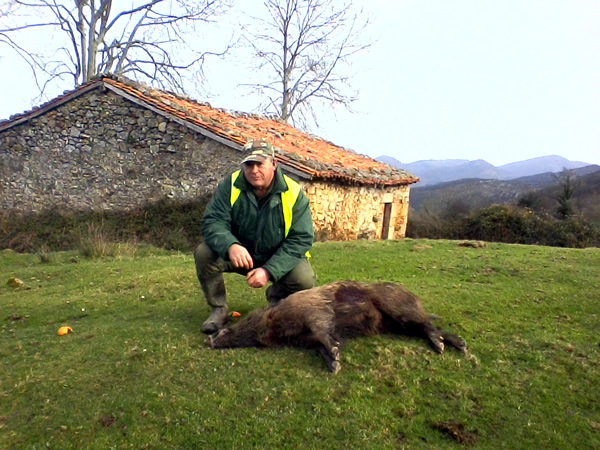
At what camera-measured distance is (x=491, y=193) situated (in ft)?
113

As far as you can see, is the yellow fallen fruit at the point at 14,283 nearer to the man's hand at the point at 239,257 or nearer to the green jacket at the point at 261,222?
the green jacket at the point at 261,222

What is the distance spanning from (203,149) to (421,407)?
10866 millimetres

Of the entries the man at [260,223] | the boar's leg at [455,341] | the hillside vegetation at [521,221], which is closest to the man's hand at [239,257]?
the man at [260,223]

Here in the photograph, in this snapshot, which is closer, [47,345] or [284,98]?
[47,345]

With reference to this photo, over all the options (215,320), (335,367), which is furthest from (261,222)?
(335,367)

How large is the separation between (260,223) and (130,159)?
10.4 metres

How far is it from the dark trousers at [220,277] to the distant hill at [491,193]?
18.4 metres

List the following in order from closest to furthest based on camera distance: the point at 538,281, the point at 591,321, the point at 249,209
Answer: the point at 249,209 < the point at 591,321 < the point at 538,281

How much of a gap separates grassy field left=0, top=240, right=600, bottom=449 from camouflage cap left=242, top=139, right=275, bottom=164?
1585 millimetres

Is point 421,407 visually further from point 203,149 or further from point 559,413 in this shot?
point 203,149

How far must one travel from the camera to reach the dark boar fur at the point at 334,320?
4016 mm

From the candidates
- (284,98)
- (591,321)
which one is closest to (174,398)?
(591,321)

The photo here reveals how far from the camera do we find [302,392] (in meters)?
3.34

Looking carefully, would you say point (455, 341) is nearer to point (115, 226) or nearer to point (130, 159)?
point (115, 226)
